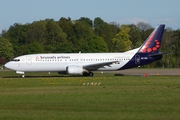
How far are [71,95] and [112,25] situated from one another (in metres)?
135

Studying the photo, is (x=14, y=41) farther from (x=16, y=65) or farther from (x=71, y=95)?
(x=71, y=95)

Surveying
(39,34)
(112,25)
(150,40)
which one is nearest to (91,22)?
(112,25)

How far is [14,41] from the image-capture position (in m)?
137

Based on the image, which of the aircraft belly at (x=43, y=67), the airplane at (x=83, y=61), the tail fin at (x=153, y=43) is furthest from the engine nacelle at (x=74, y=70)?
the tail fin at (x=153, y=43)

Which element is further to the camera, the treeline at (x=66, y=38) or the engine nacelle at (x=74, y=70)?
the treeline at (x=66, y=38)

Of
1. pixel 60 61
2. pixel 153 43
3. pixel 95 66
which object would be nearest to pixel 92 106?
pixel 95 66

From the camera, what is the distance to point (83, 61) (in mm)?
51344

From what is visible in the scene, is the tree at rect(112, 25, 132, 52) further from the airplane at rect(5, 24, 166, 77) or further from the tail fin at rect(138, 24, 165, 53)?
the airplane at rect(5, 24, 166, 77)

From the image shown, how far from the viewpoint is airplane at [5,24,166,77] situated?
165ft

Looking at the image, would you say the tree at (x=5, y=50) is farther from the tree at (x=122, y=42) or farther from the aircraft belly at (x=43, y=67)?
the aircraft belly at (x=43, y=67)

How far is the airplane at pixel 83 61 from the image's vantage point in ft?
165

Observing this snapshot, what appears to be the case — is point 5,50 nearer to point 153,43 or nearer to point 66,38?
point 66,38

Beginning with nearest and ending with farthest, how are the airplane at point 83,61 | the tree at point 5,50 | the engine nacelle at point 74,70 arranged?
the engine nacelle at point 74,70 → the airplane at point 83,61 → the tree at point 5,50

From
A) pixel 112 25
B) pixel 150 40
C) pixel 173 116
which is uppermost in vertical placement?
pixel 112 25
